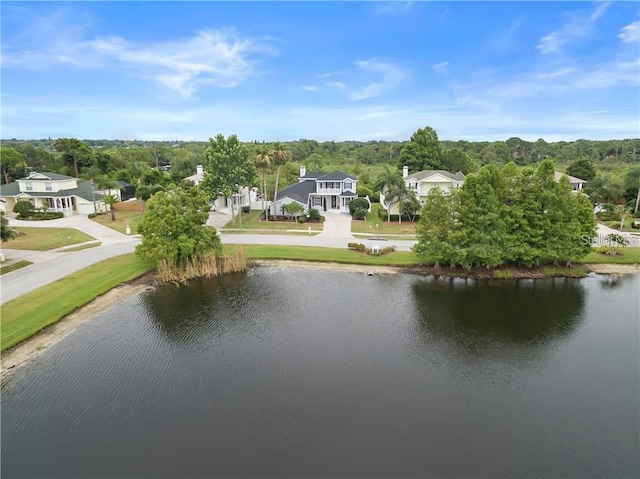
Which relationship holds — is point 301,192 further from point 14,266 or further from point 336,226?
point 14,266

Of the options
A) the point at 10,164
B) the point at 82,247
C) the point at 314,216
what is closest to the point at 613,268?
the point at 314,216

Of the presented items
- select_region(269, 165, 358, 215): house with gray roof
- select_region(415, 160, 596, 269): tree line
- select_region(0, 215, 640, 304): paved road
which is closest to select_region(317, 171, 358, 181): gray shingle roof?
select_region(269, 165, 358, 215): house with gray roof

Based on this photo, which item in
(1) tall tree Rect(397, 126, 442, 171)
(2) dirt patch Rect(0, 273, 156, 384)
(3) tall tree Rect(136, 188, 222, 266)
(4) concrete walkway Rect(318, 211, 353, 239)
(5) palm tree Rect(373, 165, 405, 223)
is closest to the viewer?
(2) dirt patch Rect(0, 273, 156, 384)

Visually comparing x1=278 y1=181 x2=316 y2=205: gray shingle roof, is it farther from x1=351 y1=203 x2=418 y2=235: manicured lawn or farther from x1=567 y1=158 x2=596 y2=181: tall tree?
x1=567 y1=158 x2=596 y2=181: tall tree

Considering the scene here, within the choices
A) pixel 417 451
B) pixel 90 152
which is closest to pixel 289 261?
pixel 417 451

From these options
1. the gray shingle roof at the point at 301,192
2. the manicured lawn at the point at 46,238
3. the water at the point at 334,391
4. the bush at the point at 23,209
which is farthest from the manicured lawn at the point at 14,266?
the gray shingle roof at the point at 301,192
